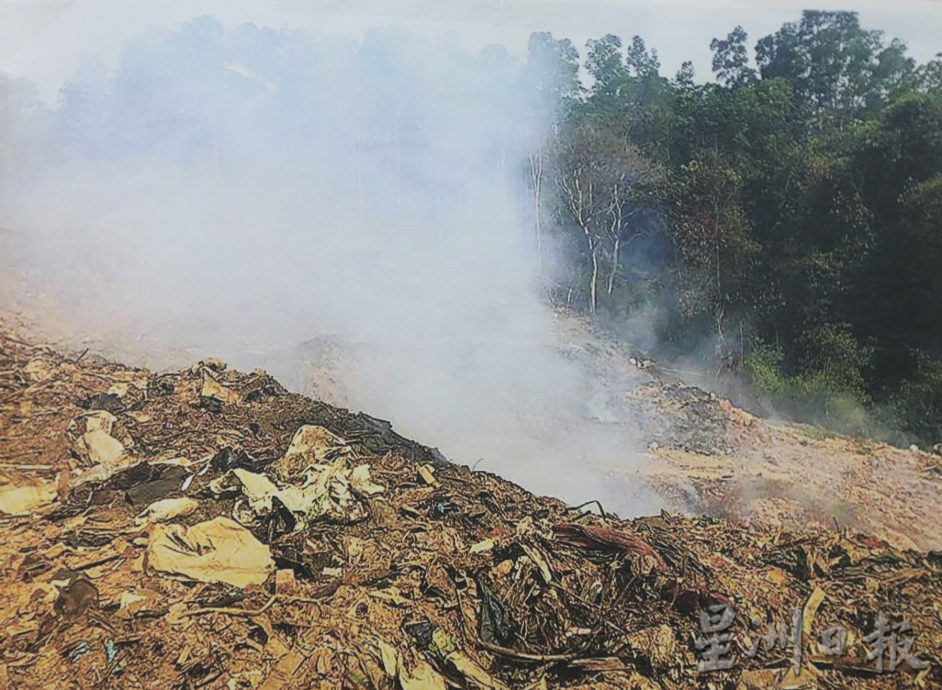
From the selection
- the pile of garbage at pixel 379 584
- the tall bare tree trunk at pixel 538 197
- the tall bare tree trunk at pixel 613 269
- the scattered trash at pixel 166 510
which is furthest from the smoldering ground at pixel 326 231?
the scattered trash at pixel 166 510

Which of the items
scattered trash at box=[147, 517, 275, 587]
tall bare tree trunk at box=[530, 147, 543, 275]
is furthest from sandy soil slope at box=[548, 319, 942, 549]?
tall bare tree trunk at box=[530, 147, 543, 275]

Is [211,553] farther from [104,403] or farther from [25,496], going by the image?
[104,403]

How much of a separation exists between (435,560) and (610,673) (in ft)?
3.48

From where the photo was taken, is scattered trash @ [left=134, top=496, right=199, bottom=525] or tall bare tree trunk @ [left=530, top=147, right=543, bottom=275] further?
tall bare tree trunk @ [left=530, top=147, right=543, bottom=275]

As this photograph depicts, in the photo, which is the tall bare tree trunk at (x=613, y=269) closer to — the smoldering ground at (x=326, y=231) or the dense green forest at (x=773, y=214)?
the dense green forest at (x=773, y=214)

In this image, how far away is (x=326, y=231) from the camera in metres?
16.2

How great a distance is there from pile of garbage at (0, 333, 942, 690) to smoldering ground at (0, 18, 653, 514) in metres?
2.79

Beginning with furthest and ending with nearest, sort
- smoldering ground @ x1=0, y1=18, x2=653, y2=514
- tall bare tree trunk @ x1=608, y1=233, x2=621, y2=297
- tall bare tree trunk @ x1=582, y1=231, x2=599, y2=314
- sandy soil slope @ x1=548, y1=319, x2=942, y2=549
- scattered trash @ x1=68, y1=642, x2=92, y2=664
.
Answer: tall bare tree trunk @ x1=608, y1=233, x2=621, y2=297 < tall bare tree trunk @ x1=582, y1=231, x2=599, y2=314 < smoldering ground @ x1=0, y1=18, x2=653, y2=514 < sandy soil slope @ x1=548, y1=319, x2=942, y2=549 < scattered trash @ x1=68, y1=642, x2=92, y2=664

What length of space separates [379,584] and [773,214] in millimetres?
15311

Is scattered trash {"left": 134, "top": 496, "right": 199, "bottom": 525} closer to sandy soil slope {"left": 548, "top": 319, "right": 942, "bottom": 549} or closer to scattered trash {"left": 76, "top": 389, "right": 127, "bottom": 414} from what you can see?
scattered trash {"left": 76, "top": 389, "right": 127, "bottom": 414}

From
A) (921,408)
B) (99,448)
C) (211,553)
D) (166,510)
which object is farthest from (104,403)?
(921,408)

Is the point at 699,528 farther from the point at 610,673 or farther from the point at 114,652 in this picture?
the point at 114,652

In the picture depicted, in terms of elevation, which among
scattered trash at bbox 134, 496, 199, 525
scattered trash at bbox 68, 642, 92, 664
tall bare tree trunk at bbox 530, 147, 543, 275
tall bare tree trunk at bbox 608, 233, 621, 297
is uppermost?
tall bare tree trunk at bbox 530, 147, 543, 275

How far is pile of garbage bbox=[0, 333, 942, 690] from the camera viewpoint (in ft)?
9.93
